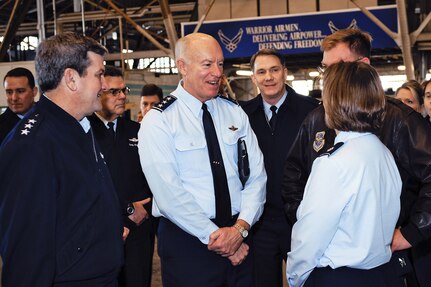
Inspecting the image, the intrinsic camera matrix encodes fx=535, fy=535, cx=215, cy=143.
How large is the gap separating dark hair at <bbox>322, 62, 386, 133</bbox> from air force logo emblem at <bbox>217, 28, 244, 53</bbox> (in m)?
9.60

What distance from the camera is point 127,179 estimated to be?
11.8 ft

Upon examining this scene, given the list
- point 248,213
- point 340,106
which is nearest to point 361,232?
point 340,106

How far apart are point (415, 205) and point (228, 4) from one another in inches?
448

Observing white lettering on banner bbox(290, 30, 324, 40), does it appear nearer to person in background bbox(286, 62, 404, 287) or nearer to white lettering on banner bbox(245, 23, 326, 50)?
white lettering on banner bbox(245, 23, 326, 50)

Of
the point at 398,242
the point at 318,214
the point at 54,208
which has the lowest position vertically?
the point at 398,242

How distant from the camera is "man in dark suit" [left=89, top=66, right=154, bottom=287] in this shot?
139 inches

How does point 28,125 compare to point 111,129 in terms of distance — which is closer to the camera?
point 28,125

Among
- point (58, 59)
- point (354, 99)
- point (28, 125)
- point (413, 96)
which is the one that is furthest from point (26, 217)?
point (413, 96)

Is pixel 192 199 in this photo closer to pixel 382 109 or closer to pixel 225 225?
pixel 225 225

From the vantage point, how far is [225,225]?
284 cm

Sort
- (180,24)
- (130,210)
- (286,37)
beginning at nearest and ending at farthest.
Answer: (130,210), (286,37), (180,24)

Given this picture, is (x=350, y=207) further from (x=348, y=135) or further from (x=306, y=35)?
(x=306, y=35)

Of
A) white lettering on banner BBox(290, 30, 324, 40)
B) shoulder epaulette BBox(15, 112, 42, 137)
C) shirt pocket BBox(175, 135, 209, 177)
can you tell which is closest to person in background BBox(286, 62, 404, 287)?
shirt pocket BBox(175, 135, 209, 177)

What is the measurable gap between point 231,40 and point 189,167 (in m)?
9.19
